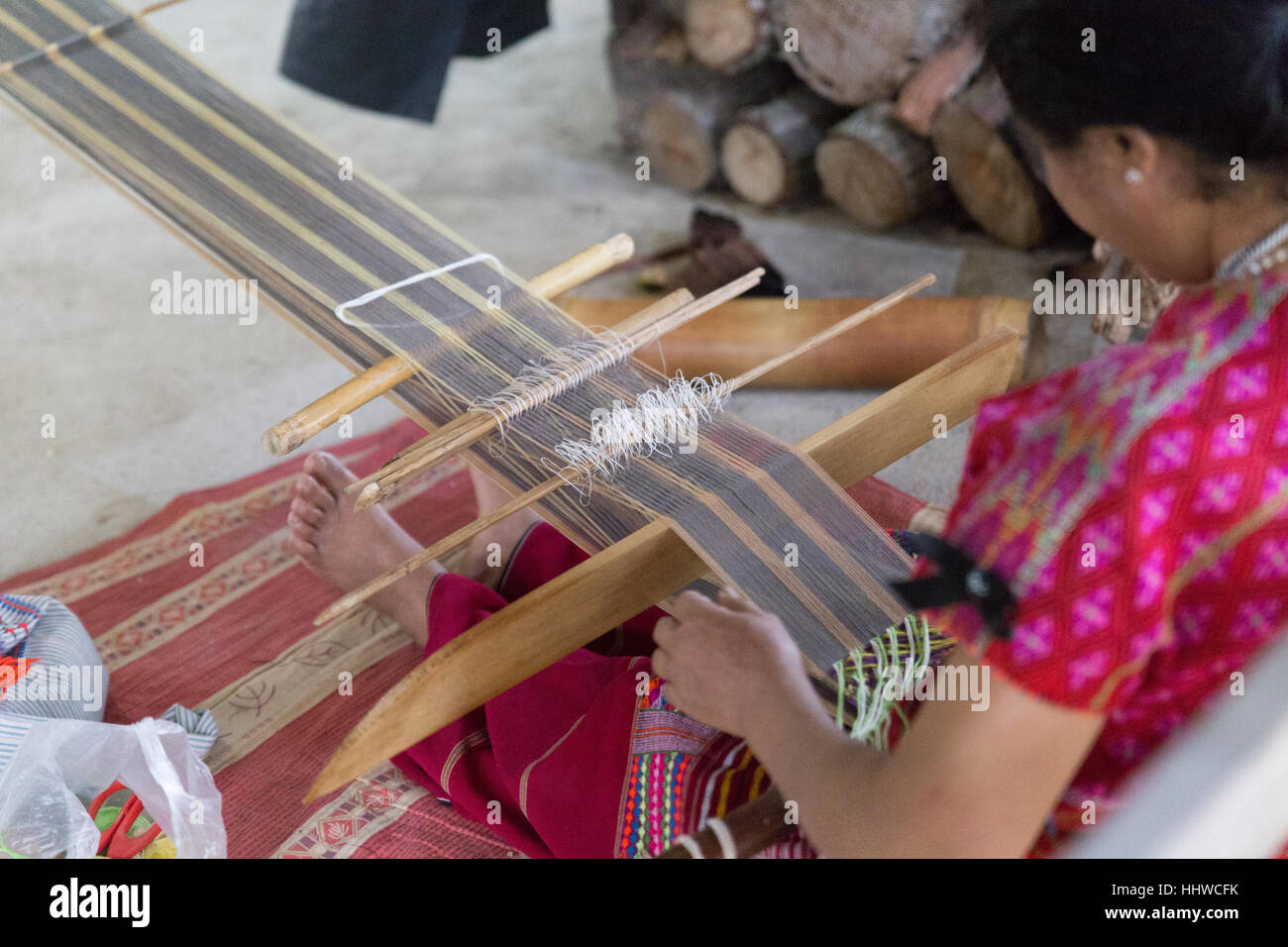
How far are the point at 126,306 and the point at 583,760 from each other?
8.03 feet

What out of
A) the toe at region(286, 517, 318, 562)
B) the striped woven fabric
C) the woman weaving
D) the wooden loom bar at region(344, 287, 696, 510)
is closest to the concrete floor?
the toe at region(286, 517, 318, 562)

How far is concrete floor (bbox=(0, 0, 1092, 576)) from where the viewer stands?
277cm

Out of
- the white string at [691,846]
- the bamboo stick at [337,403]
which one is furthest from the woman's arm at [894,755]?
the bamboo stick at [337,403]

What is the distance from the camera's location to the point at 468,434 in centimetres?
161

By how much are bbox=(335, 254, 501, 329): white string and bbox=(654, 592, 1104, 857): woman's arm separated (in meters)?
0.83

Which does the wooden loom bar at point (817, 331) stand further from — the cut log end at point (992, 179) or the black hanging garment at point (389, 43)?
the black hanging garment at point (389, 43)

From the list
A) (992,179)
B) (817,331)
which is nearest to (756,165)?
(992,179)

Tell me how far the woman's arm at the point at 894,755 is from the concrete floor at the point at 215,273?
4.68ft

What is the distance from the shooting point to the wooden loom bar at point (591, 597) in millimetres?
1256

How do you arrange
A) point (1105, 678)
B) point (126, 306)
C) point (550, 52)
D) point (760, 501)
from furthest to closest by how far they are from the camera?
point (550, 52) → point (126, 306) → point (760, 501) → point (1105, 678)

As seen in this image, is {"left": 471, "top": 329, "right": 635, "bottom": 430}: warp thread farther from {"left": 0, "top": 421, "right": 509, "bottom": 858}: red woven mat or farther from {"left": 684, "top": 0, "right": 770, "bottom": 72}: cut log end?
{"left": 684, "top": 0, "right": 770, "bottom": 72}: cut log end

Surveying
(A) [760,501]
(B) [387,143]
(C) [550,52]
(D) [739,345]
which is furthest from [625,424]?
(C) [550,52]

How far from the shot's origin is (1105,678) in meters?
0.89
